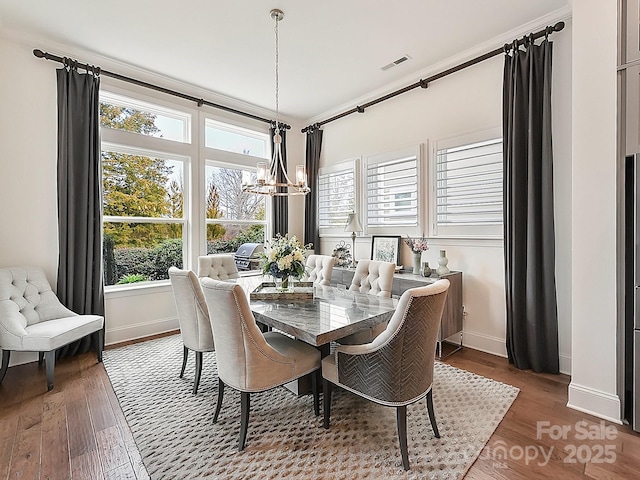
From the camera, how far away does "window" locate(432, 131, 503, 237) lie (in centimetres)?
327

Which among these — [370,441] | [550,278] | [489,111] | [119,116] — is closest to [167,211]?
[119,116]

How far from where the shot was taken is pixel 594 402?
7.30 feet

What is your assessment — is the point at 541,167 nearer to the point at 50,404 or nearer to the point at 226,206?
the point at 226,206

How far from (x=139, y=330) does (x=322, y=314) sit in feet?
9.28

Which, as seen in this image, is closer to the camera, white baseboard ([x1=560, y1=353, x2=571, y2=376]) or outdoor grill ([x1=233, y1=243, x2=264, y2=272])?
white baseboard ([x1=560, y1=353, x2=571, y2=376])

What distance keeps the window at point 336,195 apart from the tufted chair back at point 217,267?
1.80m

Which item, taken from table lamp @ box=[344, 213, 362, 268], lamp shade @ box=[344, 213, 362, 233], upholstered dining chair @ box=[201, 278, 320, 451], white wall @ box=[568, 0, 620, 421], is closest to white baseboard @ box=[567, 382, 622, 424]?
white wall @ box=[568, 0, 620, 421]

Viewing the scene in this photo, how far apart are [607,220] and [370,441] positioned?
2132 millimetres

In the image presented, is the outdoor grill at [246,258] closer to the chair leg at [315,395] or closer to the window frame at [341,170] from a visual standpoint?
the window frame at [341,170]

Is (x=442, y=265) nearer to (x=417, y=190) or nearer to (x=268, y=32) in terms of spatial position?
(x=417, y=190)

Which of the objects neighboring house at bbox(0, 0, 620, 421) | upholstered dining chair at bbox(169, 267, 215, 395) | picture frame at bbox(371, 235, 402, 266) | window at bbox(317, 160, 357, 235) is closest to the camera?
neighboring house at bbox(0, 0, 620, 421)

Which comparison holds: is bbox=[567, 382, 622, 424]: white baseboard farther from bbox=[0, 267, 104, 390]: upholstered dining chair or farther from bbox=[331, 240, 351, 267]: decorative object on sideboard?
bbox=[0, 267, 104, 390]: upholstered dining chair

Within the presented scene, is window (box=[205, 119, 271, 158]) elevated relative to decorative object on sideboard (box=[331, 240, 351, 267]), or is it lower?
elevated

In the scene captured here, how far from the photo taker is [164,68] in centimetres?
375
